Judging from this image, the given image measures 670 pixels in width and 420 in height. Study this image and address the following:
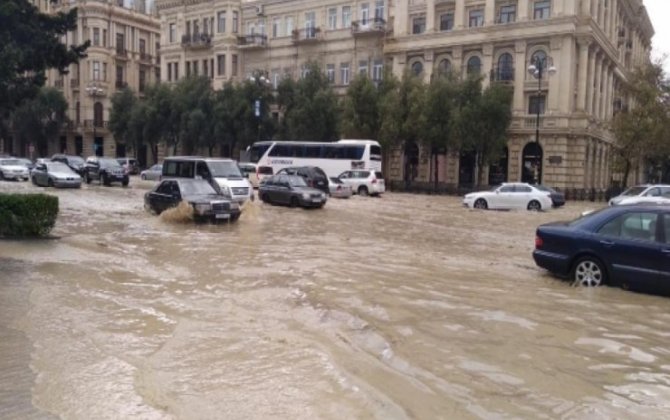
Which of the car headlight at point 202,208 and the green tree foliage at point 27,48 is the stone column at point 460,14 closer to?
the green tree foliage at point 27,48

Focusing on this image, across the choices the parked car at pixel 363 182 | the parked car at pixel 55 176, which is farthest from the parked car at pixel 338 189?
the parked car at pixel 55 176

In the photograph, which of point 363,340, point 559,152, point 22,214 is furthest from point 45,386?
point 559,152

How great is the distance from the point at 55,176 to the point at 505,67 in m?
32.8

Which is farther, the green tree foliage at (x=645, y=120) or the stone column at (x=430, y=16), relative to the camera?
the stone column at (x=430, y=16)

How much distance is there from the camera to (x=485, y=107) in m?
43.9

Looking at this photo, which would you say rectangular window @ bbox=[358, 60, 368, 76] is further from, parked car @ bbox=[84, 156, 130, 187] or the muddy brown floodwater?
the muddy brown floodwater

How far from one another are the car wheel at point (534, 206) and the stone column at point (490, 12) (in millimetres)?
23000

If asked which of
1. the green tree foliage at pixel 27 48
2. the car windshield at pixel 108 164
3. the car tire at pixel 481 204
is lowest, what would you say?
the car tire at pixel 481 204

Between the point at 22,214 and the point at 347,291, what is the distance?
8.63m

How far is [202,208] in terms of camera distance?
1989cm

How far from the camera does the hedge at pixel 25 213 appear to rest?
48.2ft

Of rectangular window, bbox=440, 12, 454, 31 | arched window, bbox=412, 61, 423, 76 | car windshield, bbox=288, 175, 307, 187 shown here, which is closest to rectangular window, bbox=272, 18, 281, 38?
arched window, bbox=412, 61, 423, 76

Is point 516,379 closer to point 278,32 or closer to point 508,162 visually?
point 508,162

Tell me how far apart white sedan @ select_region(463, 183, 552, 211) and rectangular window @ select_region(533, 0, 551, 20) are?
21081mm
